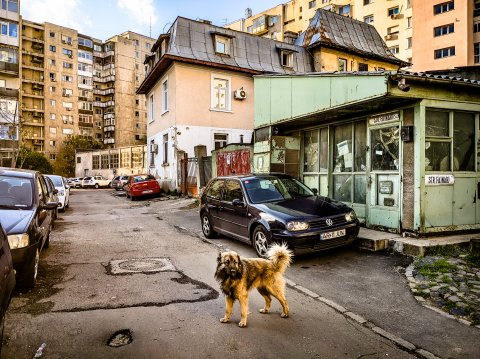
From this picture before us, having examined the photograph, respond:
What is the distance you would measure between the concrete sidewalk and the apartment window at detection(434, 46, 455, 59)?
133ft

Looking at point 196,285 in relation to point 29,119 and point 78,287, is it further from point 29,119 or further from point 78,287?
point 29,119

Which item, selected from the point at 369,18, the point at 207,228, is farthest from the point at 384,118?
the point at 369,18

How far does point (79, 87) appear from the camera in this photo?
71375 millimetres

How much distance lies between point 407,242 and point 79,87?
75810mm

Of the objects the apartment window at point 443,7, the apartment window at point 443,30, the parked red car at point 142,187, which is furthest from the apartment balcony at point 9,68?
the apartment window at point 443,7

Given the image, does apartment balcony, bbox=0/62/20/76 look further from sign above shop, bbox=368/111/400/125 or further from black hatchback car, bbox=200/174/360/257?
sign above shop, bbox=368/111/400/125

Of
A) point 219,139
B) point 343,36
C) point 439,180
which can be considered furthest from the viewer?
point 343,36

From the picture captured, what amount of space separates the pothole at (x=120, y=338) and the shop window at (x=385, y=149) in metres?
6.99

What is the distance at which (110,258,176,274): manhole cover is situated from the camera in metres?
6.33

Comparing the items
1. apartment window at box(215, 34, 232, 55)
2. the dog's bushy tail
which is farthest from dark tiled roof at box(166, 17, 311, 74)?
the dog's bushy tail

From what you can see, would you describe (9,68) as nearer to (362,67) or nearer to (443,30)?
(362,67)

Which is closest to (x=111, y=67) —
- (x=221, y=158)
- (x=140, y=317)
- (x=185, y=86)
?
(x=185, y=86)

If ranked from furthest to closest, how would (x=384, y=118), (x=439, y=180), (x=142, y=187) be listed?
1. (x=142, y=187)
2. (x=384, y=118)
3. (x=439, y=180)

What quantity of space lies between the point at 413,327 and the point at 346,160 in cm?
656
